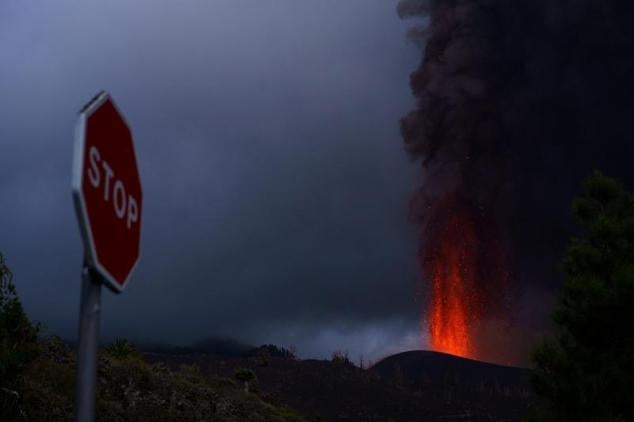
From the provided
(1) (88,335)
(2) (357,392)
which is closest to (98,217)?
(1) (88,335)

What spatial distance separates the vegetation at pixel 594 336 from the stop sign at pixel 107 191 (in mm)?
14651

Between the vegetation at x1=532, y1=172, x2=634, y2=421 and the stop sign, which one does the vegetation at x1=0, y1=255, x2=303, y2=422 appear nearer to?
the stop sign

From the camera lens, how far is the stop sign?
2.09 meters

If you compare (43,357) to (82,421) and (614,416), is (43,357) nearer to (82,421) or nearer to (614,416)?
(614,416)

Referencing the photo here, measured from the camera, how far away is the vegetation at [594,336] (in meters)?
15.3

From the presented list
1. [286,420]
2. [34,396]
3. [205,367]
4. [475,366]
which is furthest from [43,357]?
[475,366]

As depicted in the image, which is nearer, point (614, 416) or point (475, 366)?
point (614, 416)

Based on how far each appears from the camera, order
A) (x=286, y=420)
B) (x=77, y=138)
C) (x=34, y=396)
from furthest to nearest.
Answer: (x=286, y=420) → (x=34, y=396) → (x=77, y=138)

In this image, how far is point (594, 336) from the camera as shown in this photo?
16.0m

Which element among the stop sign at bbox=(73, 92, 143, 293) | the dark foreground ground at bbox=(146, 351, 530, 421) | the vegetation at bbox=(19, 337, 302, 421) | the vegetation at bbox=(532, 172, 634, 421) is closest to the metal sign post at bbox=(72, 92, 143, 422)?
the stop sign at bbox=(73, 92, 143, 293)

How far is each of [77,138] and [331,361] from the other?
225 ft

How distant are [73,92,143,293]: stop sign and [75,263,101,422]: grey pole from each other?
56mm

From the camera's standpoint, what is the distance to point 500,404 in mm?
60438

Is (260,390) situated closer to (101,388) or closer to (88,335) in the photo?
(101,388)
